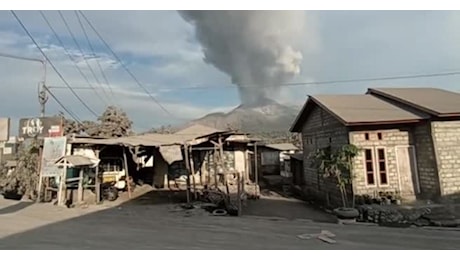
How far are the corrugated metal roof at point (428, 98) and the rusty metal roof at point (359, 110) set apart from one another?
35cm

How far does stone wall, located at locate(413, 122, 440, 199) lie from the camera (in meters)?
11.5

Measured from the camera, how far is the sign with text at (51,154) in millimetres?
12297

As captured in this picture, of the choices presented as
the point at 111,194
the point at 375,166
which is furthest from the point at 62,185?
the point at 375,166

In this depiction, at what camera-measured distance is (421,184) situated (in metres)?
12.1

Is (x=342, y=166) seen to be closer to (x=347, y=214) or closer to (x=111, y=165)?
(x=347, y=214)

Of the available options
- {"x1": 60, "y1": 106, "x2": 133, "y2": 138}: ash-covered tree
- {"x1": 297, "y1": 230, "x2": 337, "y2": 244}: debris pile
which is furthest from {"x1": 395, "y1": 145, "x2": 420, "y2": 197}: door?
{"x1": 60, "y1": 106, "x2": 133, "y2": 138}: ash-covered tree

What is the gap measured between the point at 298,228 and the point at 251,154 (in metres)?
15.4

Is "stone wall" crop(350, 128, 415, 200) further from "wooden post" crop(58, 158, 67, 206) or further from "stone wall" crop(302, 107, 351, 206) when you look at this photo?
"wooden post" crop(58, 158, 67, 206)

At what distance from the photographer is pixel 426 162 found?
11.9m

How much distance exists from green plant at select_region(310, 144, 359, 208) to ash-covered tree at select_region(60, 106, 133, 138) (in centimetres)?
1658

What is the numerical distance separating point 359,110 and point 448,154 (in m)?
3.19

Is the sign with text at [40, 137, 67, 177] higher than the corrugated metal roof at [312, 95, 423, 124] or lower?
lower

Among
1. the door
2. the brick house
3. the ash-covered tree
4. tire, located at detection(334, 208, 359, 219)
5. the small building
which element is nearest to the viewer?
tire, located at detection(334, 208, 359, 219)

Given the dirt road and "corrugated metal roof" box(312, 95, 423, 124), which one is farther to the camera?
"corrugated metal roof" box(312, 95, 423, 124)
